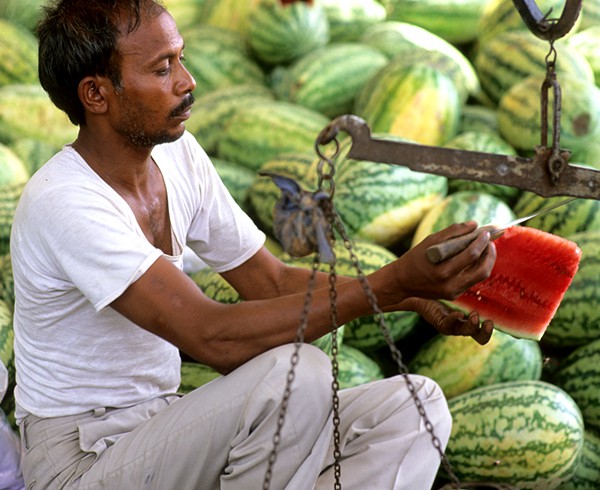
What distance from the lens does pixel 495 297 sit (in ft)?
7.48

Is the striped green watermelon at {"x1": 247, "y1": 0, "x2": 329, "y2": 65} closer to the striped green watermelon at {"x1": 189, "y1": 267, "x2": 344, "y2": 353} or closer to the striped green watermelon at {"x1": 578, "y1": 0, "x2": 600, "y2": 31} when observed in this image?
the striped green watermelon at {"x1": 578, "y1": 0, "x2": 600, "y2": 31}

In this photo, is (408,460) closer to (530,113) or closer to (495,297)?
(495,297)

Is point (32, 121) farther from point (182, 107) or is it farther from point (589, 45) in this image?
point (589, 45)

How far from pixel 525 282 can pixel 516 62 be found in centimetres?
207

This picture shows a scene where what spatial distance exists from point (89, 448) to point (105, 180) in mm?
593

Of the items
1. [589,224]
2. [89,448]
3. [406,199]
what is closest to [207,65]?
[406,199]

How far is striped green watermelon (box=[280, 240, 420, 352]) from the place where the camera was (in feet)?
10.1

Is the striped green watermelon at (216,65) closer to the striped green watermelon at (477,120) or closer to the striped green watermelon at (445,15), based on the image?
the striped green watermelon at (445,15)

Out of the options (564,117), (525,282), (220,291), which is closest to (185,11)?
(564,117)

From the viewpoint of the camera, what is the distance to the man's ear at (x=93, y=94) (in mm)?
2186

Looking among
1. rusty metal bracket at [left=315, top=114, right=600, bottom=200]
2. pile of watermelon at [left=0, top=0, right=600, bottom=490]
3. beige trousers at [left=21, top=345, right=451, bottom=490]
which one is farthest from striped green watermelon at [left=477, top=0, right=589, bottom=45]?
rusty metal bracket at [left=315, top=114, right=600, bottom=200]

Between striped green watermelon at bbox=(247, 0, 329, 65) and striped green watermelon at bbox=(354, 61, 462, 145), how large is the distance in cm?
64

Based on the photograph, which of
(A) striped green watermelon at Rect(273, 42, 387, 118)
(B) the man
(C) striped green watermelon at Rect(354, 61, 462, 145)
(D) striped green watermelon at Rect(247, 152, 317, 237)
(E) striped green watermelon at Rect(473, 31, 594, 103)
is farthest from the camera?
(A) striped green watermelon at Rect(273, 42, 387, 118)

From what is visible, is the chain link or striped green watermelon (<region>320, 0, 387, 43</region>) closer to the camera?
the chain link
